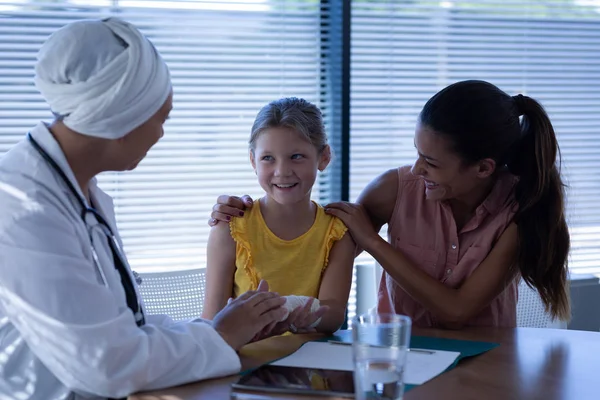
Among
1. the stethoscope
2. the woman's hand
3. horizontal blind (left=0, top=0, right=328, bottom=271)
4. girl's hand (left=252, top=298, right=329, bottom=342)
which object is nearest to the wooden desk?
girl's hand (left=252, top=298, right=329, bottom=342)

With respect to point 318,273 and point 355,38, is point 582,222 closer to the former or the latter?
point 355,38

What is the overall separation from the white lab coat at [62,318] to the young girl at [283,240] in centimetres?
70

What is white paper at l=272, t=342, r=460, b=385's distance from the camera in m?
1.55

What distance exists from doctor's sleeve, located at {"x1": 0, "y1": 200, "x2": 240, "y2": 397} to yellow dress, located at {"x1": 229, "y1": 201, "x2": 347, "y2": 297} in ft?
2.58

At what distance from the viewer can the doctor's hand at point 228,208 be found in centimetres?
225

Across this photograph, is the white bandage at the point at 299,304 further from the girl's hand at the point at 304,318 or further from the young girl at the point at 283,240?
the young girl at the point at 283,240

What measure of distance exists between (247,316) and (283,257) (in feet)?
1.97

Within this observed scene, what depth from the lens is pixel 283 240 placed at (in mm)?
2268

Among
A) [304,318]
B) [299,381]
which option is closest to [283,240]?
[304,318]

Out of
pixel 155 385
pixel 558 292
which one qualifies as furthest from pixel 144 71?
pixel 558 292

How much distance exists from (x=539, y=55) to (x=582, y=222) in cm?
93

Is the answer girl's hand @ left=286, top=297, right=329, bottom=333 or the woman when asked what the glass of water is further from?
the woman

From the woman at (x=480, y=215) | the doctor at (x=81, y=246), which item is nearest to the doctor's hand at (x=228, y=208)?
the woman at (x=480, y=215)

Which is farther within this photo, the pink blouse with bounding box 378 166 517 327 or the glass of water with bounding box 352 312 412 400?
the pink blouse with bounding box 378 166 517 327
